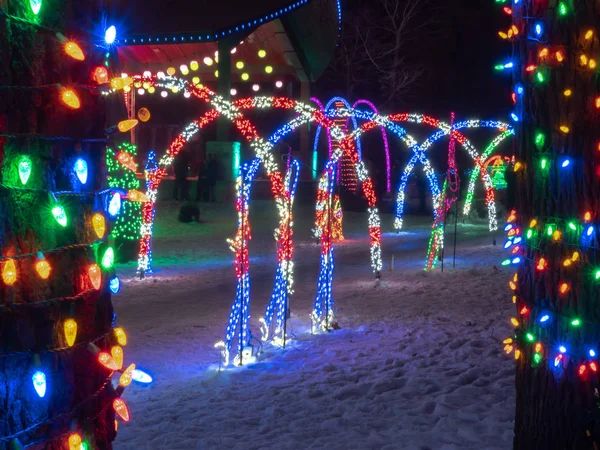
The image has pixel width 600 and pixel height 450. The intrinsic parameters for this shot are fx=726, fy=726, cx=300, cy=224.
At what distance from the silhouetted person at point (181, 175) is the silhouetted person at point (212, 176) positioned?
71 centimetres

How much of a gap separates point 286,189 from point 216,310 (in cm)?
244

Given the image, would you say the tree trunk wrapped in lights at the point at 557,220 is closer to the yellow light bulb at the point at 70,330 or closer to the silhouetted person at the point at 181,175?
the yellow light bulb at the point at 70,330

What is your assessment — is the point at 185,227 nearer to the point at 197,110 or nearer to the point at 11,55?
the point at 197,110

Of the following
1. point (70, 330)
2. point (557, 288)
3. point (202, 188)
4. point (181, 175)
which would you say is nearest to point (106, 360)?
point (70, 330)

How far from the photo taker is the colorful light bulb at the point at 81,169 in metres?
2.67

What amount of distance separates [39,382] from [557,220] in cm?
256

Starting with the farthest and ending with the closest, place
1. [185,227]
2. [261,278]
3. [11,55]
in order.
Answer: [185,227], [261,278], [11,55]

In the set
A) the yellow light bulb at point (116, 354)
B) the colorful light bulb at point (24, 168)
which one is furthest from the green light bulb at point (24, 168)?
the yellow light bulb at point (116, 354)

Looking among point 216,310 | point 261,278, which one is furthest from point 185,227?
point 216,310

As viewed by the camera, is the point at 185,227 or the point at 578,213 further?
the point at 185,227

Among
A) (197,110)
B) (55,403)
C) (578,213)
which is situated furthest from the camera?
(197,110)

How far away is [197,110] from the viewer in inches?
1185

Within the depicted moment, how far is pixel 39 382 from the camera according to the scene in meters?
2.57

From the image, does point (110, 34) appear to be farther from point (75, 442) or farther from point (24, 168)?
point (75, 442)
